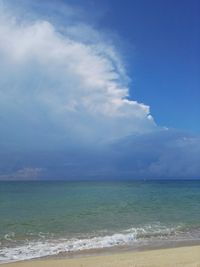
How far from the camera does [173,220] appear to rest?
99.1 ft

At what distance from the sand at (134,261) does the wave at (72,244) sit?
1559mm

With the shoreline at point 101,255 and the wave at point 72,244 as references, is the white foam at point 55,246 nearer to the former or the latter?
the wave at point 72,244

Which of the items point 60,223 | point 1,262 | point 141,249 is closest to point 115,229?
point 60,223

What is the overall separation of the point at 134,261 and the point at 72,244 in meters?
5.79

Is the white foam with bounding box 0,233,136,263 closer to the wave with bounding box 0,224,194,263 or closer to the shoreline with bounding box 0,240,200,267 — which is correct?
the wave with bounding box 0,224,194,263

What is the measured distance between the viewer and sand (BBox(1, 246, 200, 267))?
14.6 m

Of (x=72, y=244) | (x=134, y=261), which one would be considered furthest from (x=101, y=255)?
(x=72, y=244)

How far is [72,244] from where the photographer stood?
20250 mm

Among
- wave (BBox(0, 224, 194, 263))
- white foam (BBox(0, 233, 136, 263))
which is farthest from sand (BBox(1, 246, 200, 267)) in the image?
wave (BBox(0, 224, 194, 263))

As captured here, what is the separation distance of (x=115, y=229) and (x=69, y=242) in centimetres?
520

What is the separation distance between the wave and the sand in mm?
1559

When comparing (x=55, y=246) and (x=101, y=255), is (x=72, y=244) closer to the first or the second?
(x=55, y=246)

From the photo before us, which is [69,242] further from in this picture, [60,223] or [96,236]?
[60,223]

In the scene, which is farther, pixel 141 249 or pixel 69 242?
pixel 69 242
